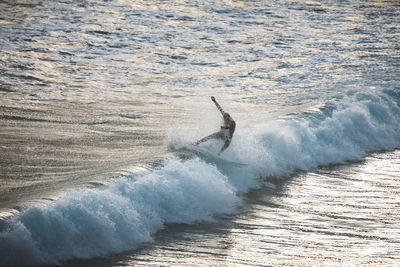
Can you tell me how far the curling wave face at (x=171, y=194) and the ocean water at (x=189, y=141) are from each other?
32 millimetres

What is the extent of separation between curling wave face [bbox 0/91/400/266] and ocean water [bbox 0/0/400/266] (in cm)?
3

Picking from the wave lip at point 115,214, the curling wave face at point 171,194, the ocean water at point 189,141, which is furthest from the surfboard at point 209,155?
the wave lip at point 115,214

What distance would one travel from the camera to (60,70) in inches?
Answer: 938

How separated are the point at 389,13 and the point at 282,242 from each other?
36504mm

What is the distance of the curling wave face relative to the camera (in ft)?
30.5

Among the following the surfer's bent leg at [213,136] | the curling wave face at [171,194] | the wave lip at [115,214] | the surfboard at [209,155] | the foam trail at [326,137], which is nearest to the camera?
the wave lip at [115,214]

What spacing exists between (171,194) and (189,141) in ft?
11.7

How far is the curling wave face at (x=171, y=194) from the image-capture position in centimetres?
930

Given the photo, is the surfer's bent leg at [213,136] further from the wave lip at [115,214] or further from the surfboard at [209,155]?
the wave lip at [115,214]

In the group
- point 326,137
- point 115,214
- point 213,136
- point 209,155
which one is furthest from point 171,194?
point 326,137

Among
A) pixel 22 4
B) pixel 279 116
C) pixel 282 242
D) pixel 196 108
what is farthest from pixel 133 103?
pixel 22 4

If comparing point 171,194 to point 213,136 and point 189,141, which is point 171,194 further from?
point 189,141

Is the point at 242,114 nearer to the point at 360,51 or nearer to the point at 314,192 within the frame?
the point at 314,192

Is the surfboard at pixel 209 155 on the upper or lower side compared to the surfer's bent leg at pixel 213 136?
lower
